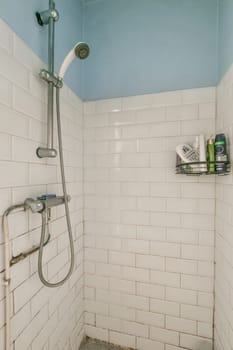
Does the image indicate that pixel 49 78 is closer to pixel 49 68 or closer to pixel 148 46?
pixel 49 68

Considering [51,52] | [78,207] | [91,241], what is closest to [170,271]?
[91,241]

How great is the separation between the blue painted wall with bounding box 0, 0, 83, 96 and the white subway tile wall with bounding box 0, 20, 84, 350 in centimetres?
6

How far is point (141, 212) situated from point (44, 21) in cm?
120

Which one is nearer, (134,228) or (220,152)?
(220,152)

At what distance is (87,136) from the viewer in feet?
4.75

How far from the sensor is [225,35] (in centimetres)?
110

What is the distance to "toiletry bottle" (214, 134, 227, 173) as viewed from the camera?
1.00 meters

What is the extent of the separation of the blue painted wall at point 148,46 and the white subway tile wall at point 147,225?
11cm

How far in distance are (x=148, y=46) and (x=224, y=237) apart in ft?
4.24

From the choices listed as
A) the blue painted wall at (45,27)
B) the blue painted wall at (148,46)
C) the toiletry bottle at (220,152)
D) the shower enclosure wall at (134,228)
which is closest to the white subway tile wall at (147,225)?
the shower enclosure wall at (134,228)

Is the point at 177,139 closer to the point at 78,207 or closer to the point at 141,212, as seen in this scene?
the point at 141,212

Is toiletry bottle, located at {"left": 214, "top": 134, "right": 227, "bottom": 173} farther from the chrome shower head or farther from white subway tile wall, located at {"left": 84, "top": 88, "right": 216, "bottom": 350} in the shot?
the chrome shower head

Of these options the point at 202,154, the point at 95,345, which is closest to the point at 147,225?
the point at 202,154

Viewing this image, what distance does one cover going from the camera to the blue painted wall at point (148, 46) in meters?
1.25
